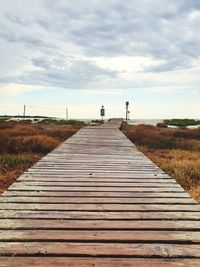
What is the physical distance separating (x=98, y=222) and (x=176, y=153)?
1159 centimetres

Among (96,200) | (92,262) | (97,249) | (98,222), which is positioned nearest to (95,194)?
(96,200)

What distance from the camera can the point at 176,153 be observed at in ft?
49.2

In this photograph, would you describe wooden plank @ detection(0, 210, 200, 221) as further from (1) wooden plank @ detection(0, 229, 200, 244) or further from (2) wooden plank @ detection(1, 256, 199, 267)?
(2) wooden plank @ detection(1, 256, 199, 267)

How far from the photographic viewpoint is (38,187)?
5.38 m

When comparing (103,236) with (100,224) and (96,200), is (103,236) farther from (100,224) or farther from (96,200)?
(96,200)

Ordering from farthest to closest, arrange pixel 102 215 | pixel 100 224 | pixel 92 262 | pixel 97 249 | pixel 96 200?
pixel 96 200
pixel 102 215
pixel 100 224
pixel 97 249
pixel 92 262

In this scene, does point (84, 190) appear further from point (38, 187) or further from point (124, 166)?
point (124, 166)

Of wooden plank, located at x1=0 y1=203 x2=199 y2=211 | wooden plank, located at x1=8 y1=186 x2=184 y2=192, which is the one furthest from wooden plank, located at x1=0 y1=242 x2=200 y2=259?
wooden plank, located at x1=8 y1=186 x2=184 y2=192

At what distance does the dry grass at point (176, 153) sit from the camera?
9.48 m

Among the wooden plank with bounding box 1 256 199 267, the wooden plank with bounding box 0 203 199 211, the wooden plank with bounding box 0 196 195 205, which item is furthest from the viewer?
the wooden plank with bounding box 0 196 195 205

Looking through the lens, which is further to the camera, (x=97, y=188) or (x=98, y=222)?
(x=97, y=188)

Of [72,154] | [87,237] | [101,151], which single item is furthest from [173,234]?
[101,151]

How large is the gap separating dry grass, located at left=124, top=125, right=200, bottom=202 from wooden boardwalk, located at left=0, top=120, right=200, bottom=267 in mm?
2365

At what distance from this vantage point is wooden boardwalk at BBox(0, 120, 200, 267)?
2.94m
